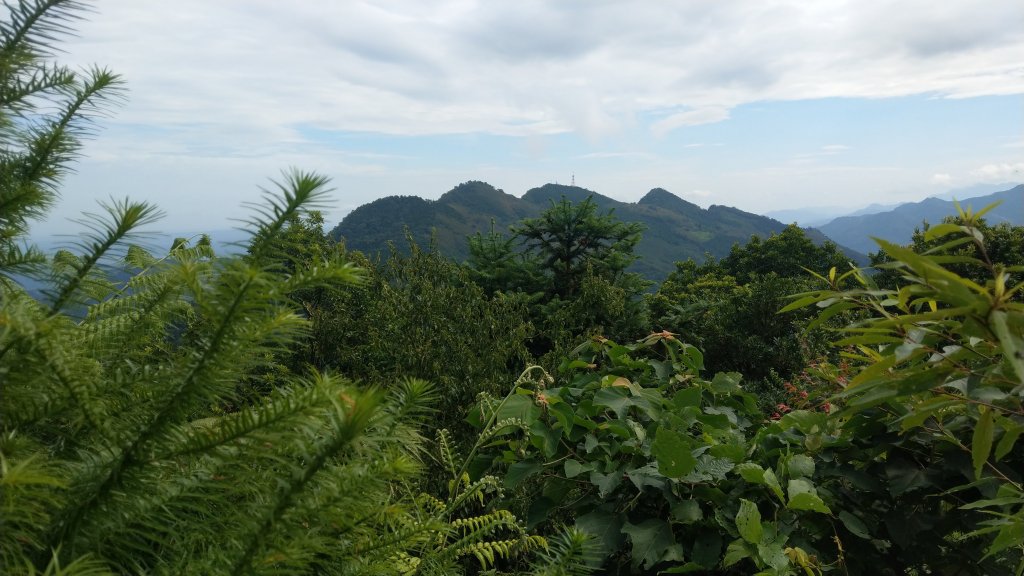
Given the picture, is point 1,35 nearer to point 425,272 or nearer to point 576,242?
point 425,272

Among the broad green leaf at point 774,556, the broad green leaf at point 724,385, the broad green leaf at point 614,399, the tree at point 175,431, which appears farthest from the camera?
the broad green leaf at point 724,385

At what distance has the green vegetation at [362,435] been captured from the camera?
65 cm

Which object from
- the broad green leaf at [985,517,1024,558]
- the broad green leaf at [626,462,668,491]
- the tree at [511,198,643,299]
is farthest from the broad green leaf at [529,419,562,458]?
the tree at [511,198,643,299]

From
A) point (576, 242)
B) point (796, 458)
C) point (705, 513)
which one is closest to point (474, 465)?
point (705, 513)

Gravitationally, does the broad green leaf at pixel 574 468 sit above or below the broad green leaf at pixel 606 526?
above

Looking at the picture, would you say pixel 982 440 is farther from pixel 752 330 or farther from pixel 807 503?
pixel 752 330

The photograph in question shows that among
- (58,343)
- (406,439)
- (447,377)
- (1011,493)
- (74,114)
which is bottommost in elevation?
(447,377)

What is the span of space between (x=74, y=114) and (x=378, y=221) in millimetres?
92252

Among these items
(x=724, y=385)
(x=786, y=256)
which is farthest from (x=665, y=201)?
(x=724, y=385)

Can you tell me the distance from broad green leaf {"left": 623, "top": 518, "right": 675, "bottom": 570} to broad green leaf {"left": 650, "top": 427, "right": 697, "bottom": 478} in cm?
22


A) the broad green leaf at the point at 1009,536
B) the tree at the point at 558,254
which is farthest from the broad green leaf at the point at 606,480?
the tree at the point at 558,254

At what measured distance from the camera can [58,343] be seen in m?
0.66

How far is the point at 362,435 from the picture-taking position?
67cm

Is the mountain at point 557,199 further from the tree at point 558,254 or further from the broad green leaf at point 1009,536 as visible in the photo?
the broad green leaf at point 1009,536
